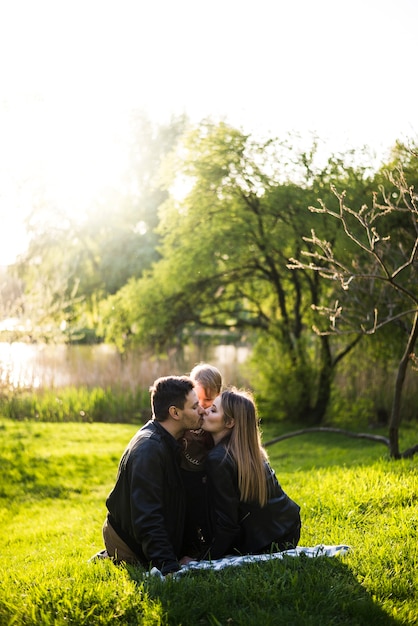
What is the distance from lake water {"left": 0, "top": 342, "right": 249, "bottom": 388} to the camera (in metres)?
17.1

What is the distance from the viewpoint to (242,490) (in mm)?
4617

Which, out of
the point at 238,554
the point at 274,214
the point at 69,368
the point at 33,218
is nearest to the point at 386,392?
the point at 274,214

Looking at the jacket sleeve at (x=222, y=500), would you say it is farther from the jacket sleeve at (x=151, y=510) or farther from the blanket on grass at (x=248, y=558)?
the jacket sleeve at (x=151, y=510)

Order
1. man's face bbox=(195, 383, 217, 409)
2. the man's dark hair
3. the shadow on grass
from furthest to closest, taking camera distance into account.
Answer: man's face bbox=(195, 383, 217, 409)
the man's dark hair
the shadow on grass

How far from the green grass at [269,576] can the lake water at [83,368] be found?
308 inches

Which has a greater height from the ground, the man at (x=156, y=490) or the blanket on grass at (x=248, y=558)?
the man at (x=156, y=490)

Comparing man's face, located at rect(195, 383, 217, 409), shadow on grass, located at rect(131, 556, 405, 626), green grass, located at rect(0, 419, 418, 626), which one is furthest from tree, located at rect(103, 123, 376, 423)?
shadow on grass, located at rect(131, 556, 405, 626)

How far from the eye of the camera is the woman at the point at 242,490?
4613 millimetres

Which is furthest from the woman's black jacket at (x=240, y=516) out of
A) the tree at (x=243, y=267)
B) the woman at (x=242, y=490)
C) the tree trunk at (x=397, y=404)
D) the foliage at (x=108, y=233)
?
the foliage at (x=108, y=233)

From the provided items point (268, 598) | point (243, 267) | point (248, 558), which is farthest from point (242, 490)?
point (243, 267)

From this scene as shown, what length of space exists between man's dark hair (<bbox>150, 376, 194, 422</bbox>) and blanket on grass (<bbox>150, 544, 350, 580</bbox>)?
3.04 ft

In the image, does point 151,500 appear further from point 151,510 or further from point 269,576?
point 269,576

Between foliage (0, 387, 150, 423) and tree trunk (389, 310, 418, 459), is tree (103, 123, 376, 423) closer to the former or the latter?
foliage (0, 387, 150, 423)

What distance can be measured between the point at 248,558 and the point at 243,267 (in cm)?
1211
